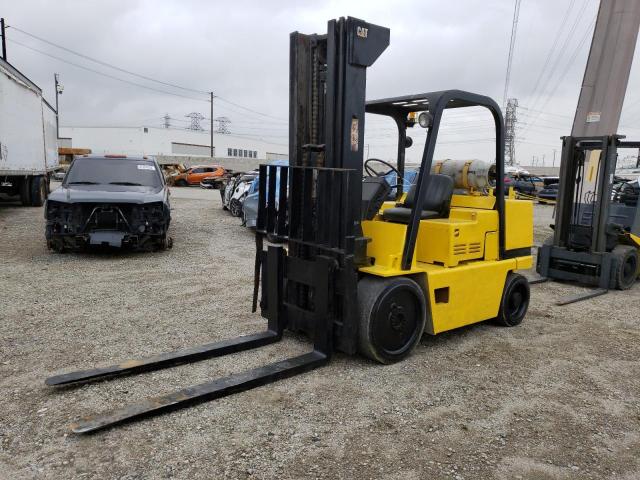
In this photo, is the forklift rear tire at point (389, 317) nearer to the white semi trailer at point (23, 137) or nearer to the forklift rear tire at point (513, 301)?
the forklift rear tire at point (513, 301)

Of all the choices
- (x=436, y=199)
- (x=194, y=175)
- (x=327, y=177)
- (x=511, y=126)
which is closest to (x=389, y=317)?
(x=327, y=177)

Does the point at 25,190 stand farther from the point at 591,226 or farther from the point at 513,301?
the point at 591,226

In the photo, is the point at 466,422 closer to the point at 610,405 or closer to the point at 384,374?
the point at 384,374

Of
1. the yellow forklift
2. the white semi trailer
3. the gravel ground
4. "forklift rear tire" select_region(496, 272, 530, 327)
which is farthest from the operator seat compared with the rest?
the white semi trailer

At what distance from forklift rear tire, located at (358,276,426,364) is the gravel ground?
0.17m

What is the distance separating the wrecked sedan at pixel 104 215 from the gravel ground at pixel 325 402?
7.09 feet

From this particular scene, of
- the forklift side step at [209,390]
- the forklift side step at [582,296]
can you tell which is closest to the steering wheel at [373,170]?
the forklift side step at [209,390]

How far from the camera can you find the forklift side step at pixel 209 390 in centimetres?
322

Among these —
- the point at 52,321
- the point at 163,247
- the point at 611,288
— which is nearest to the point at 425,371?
the point at 52,321

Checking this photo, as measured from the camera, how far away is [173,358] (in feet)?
13.9

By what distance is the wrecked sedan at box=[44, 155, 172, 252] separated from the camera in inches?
335

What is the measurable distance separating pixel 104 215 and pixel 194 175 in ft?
84.1

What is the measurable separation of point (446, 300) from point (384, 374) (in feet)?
3.30

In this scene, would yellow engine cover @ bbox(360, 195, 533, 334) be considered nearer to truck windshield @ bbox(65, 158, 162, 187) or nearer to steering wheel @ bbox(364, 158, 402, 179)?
steering wheel @ bbox(364, 158, 402, 179)
